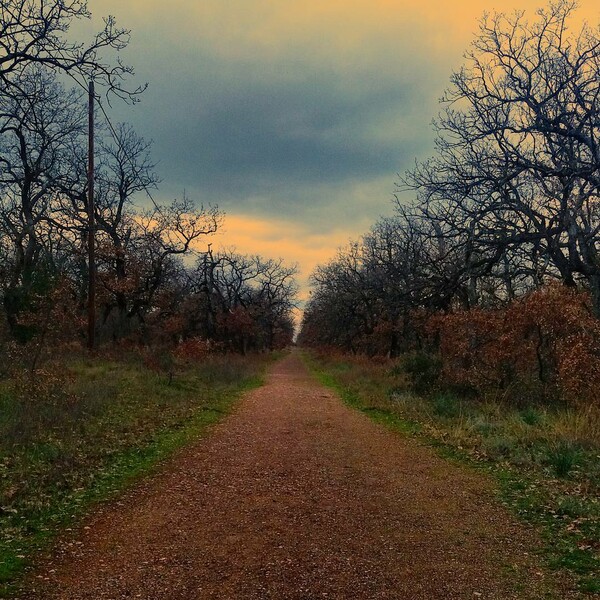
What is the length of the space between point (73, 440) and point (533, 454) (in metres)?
7.36

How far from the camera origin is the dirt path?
13.4 feet

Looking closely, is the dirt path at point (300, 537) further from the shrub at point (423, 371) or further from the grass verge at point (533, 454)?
the shrub at point (423, 371)

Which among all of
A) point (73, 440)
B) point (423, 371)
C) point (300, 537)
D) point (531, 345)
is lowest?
point (300, 537)

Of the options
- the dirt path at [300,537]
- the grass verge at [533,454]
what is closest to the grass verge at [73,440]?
the dirt path at [300,537]

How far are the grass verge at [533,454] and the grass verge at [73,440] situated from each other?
448 cm

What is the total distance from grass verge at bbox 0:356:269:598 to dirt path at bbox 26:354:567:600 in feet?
1.34

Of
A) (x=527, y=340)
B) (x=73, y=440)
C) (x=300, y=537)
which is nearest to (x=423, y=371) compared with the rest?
(x=527, y=340)

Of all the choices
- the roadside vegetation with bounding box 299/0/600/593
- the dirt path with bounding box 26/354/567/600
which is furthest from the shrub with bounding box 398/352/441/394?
the dirt path with bounding box 26/354/567/600

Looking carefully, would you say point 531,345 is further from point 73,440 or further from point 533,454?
point 73,440

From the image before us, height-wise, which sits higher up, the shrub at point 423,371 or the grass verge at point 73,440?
the shrub at point 423,371

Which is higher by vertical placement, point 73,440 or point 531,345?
point 531,345

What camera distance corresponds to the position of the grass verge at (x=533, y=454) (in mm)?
5047

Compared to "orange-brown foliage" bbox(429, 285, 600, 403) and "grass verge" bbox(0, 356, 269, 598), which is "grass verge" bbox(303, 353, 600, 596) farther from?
"grass verge" bbox(0, 356, 269, 598)

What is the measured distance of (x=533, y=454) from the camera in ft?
27.3
